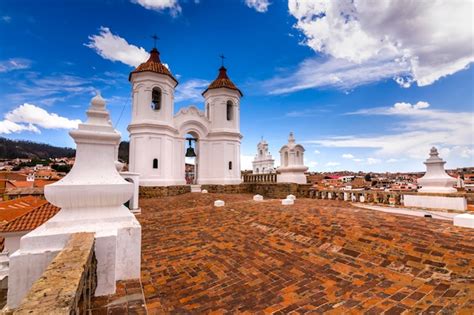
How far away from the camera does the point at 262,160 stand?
37.7m

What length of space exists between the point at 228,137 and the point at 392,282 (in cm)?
1967

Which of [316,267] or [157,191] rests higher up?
[157,191]

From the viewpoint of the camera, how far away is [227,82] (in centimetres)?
2342

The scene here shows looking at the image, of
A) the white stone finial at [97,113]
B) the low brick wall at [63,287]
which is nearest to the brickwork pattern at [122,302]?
the low brick wall at [63,287]

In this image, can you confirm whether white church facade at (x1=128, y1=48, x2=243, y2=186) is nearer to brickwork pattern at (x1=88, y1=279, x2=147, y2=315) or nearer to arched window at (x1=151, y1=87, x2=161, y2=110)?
arched window at (x1=151, y1=87, x2=161, y2=110)

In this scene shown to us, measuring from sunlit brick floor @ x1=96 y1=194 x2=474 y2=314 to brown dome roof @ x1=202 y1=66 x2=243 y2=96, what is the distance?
18578 mm

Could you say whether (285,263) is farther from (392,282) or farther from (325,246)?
(392,282)

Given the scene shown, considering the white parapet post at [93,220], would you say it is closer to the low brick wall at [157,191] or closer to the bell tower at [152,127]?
the low brick wall at [157,191]

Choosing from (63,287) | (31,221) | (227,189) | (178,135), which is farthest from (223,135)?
(63,287)

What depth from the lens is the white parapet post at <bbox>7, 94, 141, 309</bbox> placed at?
222cm

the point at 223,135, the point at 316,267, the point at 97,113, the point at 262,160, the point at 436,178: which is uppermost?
the point at 223,135

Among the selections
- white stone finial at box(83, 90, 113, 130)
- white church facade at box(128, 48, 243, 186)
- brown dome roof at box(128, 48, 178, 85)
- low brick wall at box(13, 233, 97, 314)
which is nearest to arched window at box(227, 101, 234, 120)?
white church facade at box(128, 48, 243, 186)

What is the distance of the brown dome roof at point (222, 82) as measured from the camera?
2291cm

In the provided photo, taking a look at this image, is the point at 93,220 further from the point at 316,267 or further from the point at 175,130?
the point at 175,130
